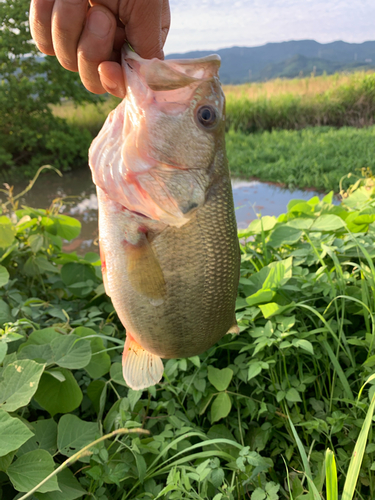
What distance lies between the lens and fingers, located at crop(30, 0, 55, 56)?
3.75 feet

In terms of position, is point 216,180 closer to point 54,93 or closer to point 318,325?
point 318,325

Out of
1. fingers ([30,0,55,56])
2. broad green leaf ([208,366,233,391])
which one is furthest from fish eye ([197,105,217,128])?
broad green leaf ([208,366,233,391])

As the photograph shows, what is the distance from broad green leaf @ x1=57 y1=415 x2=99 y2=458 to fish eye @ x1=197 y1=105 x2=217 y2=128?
136cm

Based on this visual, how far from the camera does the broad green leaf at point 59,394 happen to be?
1.73 metres

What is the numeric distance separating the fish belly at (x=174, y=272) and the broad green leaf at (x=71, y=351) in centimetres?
62

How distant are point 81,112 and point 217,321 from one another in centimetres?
1499

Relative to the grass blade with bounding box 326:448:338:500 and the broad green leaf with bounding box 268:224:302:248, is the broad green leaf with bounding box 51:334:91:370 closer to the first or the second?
the grass blade with bounding box 326:448:338:500

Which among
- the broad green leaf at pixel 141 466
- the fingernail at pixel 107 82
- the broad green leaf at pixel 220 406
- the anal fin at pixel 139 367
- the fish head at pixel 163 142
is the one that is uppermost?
the fingernail at pixel 107 82

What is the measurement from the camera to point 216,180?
118cm

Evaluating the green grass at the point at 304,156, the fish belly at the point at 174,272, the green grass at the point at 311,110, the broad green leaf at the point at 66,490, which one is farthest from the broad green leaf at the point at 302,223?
the green grass at the point at 311,110

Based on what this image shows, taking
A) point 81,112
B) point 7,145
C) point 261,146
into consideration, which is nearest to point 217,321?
point 261,146

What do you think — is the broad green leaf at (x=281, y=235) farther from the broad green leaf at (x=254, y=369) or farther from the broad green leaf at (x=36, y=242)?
the broad green leaf at (x=36, y=242)

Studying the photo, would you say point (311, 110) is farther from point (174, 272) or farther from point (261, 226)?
point (174, 272)

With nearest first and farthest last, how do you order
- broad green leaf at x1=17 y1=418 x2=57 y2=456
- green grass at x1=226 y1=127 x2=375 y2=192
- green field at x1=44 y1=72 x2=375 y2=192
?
broad green leaf at x1=17 y1=418 x2=57 y2=456 → green grass at x1=226 y1=127 x2=375 y2=192 → green field at x1=44 y1=72 x2=375 y2=192
